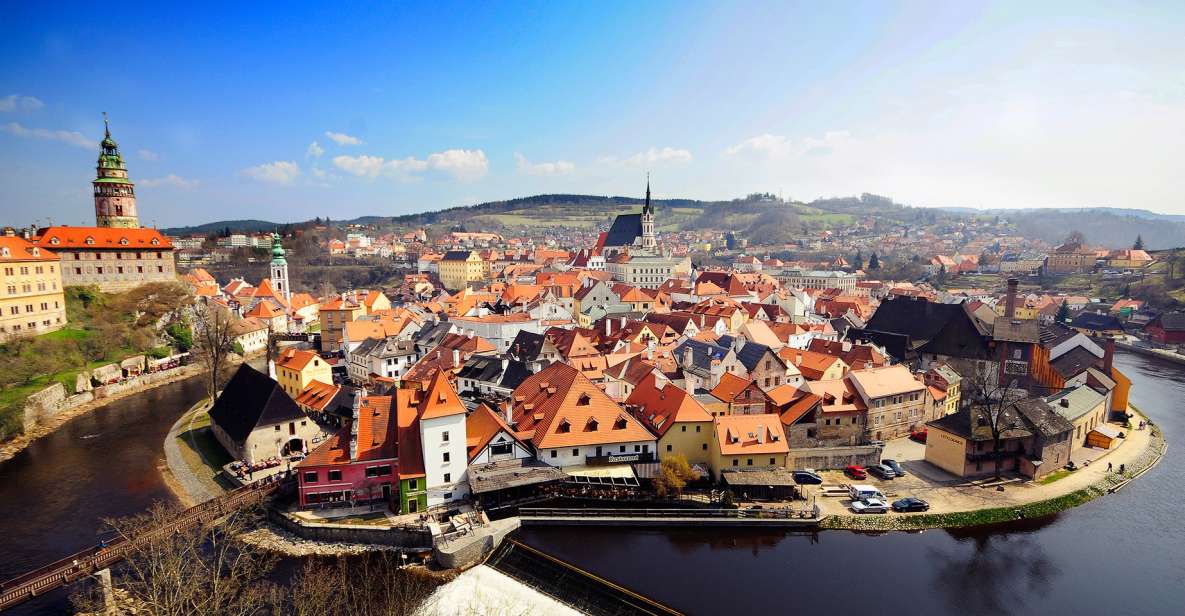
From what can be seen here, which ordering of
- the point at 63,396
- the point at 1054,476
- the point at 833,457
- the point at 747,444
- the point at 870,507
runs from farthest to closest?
the point at 63,396
the point at 833,457
the point at 1054,476
the point at 747,444
the point at 870,507

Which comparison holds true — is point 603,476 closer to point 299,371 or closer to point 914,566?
point 914,566

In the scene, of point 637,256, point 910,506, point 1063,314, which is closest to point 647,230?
point 637,256

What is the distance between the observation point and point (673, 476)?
28.2m

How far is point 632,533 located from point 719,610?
6.00 meters

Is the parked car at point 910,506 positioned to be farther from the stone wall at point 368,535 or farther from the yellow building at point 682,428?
the stone wall at point 368,535

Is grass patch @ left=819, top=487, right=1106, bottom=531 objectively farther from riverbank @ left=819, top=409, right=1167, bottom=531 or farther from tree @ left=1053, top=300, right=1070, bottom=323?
tree @ left=1053, top=300, right=1070, bottom=323

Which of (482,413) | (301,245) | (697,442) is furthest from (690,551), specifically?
(301,245)

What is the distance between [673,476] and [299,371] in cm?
2995

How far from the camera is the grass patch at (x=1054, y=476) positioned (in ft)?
101

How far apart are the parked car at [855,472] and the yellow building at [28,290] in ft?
217

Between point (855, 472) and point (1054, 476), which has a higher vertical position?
point (855, 472)

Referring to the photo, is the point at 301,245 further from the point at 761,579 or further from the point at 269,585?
the point at 761,579

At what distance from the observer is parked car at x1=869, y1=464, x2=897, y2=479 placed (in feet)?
101

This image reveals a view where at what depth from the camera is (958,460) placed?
102 ft
